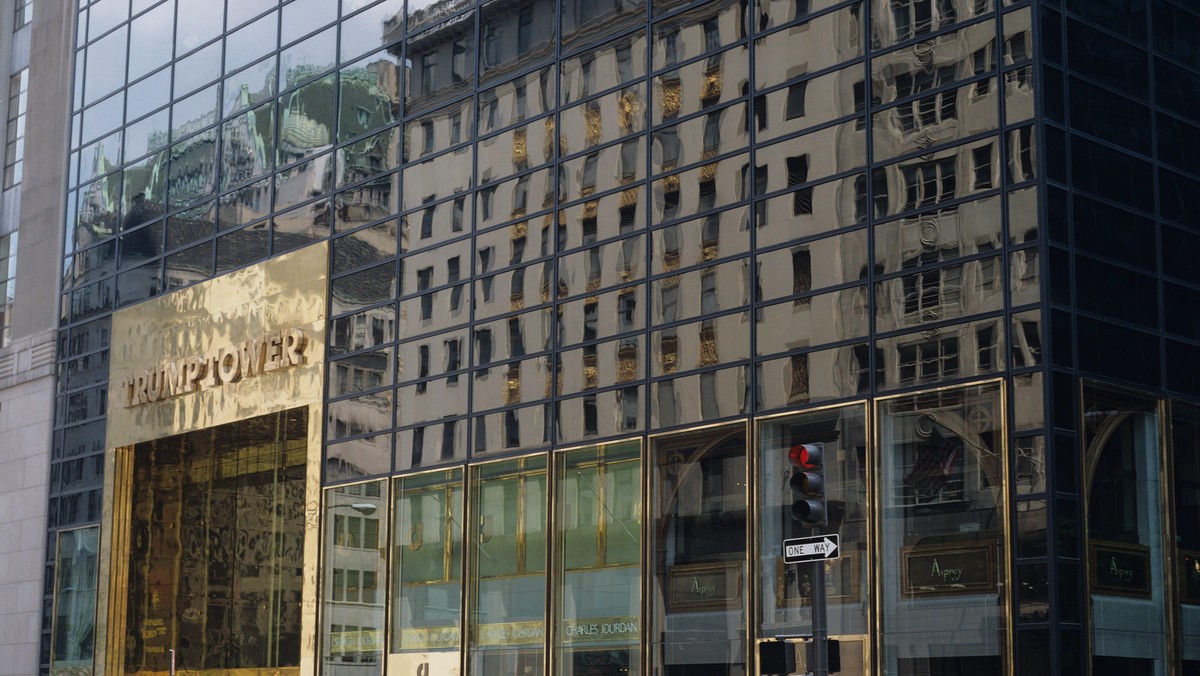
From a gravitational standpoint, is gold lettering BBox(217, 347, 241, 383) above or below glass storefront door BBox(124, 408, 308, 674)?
above

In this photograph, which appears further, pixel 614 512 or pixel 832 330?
pixel 614 512

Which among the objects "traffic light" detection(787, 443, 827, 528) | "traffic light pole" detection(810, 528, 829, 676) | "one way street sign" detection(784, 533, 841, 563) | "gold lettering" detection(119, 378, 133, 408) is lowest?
"traffic light pole" detection(810, 528, 829, 676)

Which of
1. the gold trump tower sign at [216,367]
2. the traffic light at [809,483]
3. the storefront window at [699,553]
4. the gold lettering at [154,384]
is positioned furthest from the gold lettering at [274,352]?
the traffic light at [809,483]

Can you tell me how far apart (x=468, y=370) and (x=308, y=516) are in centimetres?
701

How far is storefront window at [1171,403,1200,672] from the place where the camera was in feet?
91.6

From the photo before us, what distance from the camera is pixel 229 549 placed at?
163ft

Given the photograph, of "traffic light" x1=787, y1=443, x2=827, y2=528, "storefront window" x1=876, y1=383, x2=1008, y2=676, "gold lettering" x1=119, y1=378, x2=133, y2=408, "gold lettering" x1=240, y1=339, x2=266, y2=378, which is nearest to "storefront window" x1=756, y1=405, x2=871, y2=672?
"storefront window" x1=876, y1=383, x2=1008, y2=676

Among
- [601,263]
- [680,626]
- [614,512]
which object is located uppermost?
[601,263]

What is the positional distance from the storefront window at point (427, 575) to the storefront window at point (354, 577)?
1.86 feet

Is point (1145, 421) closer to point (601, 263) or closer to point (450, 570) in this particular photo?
point (601, 263)

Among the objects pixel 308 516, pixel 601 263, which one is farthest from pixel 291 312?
pixel 601 263

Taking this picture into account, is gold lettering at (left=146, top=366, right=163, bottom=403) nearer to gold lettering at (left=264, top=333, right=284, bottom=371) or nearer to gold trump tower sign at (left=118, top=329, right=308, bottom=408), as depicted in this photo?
gold trump tower sign at (left=118, top=329, right=308, bottom=408)

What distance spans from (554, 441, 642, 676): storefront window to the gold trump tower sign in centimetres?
1081

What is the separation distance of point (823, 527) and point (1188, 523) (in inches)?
249
